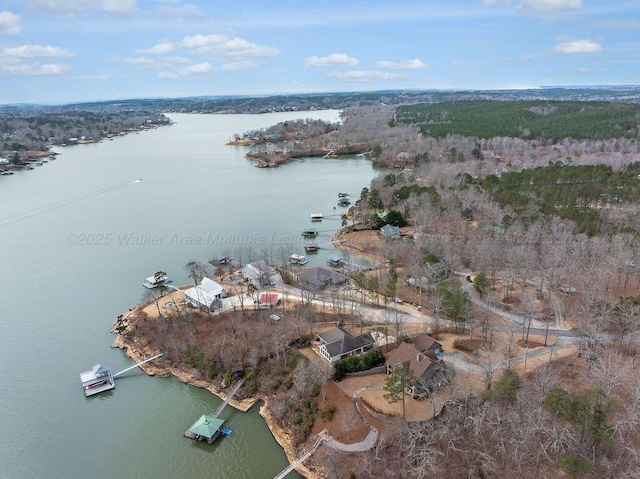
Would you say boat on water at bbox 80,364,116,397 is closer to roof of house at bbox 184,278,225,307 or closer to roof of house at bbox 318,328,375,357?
roof of house at bbox 184,278,225,307

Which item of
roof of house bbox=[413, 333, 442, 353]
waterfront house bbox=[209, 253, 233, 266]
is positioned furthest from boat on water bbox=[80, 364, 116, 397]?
roof of house bbox=[413, 333, 442, 353]

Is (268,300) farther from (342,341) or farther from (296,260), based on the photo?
(296,260)

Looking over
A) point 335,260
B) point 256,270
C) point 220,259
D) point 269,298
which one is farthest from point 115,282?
point 335,260

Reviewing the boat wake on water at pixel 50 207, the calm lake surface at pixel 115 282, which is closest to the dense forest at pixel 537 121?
the calm lake surface at pixel 115 282

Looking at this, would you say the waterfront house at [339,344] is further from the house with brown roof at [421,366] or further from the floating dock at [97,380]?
the floating dock at [97,380]

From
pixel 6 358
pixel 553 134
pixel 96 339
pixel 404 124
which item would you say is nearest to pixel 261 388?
pixel 96 339
